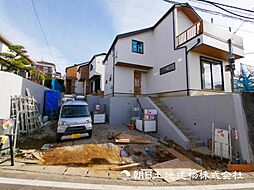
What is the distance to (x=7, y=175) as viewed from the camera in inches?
142

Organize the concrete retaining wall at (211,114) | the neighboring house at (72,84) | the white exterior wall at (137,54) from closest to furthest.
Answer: the concrete retaining wall at (211,114), the white exterior wall at (137,54), the neighboring house at (72,84)

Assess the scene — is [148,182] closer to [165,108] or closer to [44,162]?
[44,162]

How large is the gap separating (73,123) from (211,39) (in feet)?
31.2

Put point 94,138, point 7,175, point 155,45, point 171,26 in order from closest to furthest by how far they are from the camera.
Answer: point 7,175
point 94,138
point 171,26
point 155,45

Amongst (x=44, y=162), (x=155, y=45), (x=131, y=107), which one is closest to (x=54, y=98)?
(x=131, y=107)

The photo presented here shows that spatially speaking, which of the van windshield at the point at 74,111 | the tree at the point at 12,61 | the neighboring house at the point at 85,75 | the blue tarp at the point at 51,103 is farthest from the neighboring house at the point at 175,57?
the neighboring house at the point at 85,75

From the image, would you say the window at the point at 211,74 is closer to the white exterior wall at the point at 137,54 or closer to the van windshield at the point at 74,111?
the white exterior wall at the point at 137,54

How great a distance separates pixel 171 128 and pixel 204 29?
21.0ft

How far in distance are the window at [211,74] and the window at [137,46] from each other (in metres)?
5.27

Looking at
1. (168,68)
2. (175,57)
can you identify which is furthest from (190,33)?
(168,68)

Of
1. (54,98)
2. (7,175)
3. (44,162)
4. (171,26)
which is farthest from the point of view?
(54,98)

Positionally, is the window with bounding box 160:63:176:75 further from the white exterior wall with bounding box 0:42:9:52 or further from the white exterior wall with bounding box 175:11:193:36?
the white exterior wall with bounding box 0:42:9:52

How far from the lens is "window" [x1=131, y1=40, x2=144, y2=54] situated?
12408 mm

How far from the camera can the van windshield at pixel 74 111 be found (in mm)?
7261
